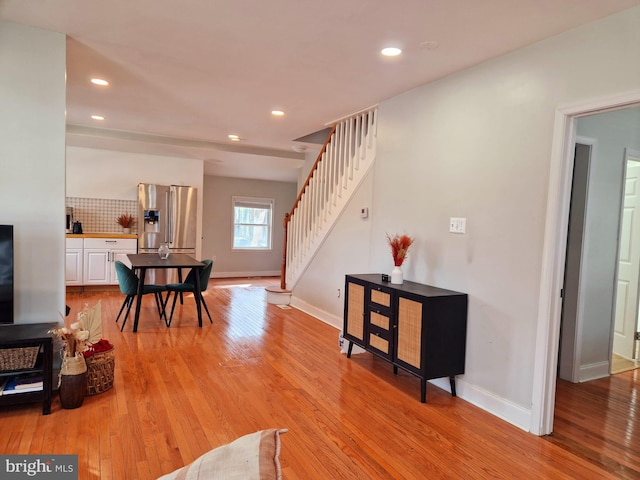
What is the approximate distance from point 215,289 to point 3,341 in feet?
16.8

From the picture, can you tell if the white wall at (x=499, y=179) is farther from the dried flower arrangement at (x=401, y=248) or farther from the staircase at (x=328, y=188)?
the staircase at (x=328, y=188)

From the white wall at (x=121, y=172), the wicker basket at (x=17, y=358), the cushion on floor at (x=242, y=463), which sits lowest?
the wicker basket at (x=17, y=358)

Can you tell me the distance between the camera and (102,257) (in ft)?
21.7

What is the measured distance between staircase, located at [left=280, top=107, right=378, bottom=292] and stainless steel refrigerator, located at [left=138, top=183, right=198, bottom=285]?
6.25 feet

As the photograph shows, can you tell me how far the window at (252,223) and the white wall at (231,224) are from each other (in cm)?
11

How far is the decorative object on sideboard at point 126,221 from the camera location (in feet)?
22.8

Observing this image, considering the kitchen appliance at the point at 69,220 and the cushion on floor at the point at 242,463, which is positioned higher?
the kitchen appliance at the point at 69,220

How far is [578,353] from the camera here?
11.8 ft

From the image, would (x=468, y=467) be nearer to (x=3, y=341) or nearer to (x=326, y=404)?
(x=326, y=404)

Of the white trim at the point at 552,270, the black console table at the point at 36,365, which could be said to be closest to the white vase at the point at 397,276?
the white trim at the point at 552,270

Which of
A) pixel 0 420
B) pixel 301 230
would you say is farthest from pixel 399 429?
pixel 301 230

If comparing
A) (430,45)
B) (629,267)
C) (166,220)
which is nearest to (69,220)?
(166,220)

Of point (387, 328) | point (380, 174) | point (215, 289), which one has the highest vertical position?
point (380, 174)

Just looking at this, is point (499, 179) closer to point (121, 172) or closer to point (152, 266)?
point (152, 266)
